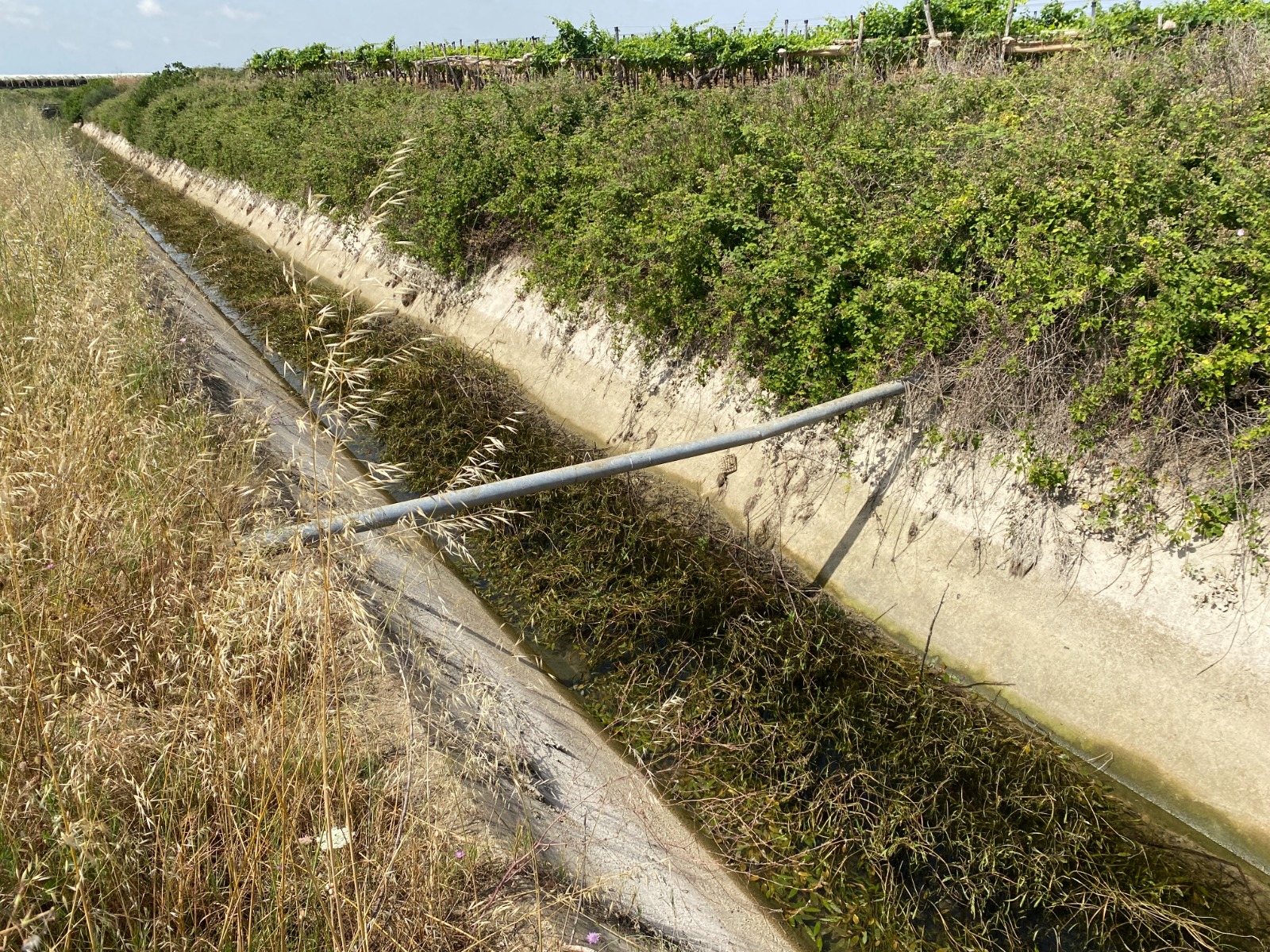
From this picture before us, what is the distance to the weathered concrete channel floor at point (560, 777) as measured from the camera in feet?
11.8

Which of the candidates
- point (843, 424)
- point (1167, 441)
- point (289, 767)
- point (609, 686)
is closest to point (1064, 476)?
point (1167, 441)

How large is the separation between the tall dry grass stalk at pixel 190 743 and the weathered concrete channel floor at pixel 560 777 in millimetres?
397

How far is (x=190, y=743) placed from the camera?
2.74 meters

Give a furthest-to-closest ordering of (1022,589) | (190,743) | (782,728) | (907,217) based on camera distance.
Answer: (907,217) → (1022,589) → (782,728) → (190,743)

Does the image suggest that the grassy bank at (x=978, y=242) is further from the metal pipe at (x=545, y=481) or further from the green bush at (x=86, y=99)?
the green bush at (x=86, y=99)

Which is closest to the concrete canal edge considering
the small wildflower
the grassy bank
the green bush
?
the grassy bank

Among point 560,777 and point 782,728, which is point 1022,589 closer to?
point 782,728

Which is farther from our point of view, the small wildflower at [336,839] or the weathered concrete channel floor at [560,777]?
the weathered concrete channel floor at [560,777]

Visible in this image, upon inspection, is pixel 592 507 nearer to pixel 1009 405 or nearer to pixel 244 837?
pixel 1009 405

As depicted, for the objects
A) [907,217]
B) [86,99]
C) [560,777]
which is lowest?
[560,777]

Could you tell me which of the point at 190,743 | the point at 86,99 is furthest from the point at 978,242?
the point at 86,99

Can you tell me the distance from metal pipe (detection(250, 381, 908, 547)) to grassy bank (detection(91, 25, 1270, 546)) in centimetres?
65

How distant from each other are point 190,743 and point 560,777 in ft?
Answer: 6.59

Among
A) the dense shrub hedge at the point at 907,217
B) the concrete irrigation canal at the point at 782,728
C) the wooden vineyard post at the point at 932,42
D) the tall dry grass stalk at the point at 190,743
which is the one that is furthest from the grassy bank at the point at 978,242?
the tall dry grass stalk at the point at 190,743
